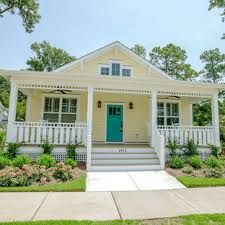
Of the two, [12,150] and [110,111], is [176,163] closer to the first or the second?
[110,111]

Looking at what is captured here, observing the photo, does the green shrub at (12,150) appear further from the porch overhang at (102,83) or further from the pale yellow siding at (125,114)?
the pale yellow siding at (125,114)

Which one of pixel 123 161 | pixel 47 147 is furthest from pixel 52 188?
pixel 123 161

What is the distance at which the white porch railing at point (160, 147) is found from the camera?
8.67 m

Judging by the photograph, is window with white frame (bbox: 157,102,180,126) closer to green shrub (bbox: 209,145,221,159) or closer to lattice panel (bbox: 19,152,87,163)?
green shrub (bbox: 209,145,221,159)

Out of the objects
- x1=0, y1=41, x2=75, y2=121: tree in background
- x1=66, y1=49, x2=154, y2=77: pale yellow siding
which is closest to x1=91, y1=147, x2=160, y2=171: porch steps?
x1=66, y1=49, x2=154, y2=77: pale yellow siding

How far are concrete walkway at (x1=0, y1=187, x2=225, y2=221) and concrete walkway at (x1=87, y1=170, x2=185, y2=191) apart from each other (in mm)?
486

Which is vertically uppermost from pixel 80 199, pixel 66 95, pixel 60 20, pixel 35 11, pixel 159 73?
pixel 35 11

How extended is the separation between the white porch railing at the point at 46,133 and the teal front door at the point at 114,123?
2.92 metres

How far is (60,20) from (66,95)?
17.7ft

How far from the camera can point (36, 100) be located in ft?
39.0

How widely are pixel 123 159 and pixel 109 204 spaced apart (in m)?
4.14

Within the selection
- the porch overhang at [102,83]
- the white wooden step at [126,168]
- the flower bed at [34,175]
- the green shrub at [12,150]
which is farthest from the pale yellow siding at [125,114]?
the flower bed at [34,175]

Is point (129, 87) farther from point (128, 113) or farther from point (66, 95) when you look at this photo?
point (66, 95)

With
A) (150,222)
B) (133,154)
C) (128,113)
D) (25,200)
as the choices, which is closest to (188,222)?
(150,222)
